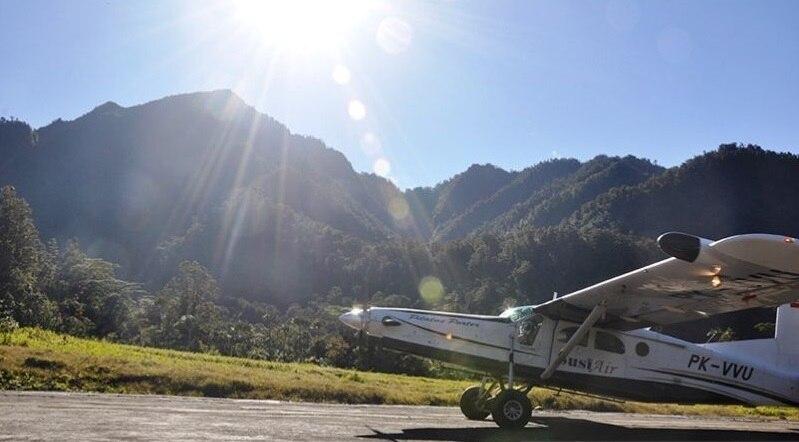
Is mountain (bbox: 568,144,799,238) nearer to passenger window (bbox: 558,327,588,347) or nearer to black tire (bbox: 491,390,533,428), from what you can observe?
passenger window (bbox: 558,327,588,347)

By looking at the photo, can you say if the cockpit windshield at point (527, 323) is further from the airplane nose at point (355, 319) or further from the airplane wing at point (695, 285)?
the airplane nose at point (355, 319)

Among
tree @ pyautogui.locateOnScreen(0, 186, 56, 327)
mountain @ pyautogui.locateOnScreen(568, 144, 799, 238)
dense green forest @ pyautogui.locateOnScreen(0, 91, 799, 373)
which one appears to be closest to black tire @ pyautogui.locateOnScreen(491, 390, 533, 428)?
dense green forest @ pyautogui.locateOnScreen(0, 91, 799, 373)

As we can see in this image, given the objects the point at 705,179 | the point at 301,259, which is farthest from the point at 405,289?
the point at 705,179

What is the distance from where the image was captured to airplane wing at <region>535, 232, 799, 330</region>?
9.16 meters

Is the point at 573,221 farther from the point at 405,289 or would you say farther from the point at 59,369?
the point at 59,369

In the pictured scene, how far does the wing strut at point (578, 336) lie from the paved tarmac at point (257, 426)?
113cm

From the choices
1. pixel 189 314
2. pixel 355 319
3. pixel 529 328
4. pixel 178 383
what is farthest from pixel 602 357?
pixel 189 314

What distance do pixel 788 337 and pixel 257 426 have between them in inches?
472

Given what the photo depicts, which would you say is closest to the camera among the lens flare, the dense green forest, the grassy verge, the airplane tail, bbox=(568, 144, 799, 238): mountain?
the airplane tail

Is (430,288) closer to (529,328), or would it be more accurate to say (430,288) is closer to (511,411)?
(529,328)

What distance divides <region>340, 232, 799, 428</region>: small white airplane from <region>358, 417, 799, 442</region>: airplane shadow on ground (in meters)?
0.71

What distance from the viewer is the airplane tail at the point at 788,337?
14.8 metres

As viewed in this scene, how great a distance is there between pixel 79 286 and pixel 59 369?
72476mm

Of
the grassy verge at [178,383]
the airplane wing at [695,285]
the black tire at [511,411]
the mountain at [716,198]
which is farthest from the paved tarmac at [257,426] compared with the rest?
the mountain at [716,198]
